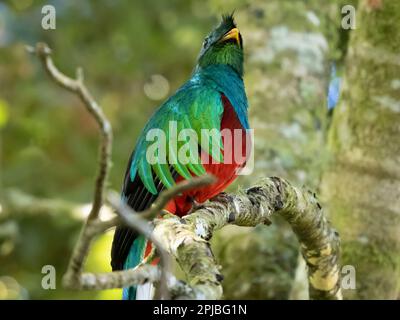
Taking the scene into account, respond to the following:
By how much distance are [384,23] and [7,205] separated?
8.60ft

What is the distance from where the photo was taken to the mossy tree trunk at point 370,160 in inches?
147

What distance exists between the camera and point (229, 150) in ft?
11.8

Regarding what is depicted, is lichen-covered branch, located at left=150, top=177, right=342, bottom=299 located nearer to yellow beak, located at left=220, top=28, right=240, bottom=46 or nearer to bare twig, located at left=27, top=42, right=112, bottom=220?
bare twig, located at left=27, top=42, right=112, bottom=220

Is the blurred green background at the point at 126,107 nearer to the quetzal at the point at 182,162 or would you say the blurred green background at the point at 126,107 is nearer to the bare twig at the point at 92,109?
the quetzal at the point at 182,162

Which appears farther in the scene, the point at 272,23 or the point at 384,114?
the point at 272,23

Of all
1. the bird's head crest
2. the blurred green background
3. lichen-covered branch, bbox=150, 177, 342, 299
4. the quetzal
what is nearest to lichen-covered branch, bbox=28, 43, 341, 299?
lichen-covered branch, bbox=150, 177, 342, 299

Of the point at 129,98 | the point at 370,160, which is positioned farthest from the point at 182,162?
the point at 129,98

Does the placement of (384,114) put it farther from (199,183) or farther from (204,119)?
(199,183)

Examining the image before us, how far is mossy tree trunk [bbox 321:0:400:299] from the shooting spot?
3.73 meters

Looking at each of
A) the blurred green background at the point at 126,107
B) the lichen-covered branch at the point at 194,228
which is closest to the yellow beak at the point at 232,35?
the blurred green background at the point at 126,107

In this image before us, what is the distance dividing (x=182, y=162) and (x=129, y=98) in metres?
4.07

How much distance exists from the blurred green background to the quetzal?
58 centimetres
